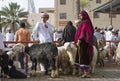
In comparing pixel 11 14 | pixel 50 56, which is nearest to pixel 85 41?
pixel 50 56

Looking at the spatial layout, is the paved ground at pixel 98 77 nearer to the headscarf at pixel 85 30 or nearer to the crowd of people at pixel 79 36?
the crowd of people at pixel 79 36

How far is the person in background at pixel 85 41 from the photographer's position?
508 inches

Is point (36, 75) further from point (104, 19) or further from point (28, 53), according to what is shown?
point (104, 19)

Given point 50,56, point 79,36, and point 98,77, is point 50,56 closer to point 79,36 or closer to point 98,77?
point 79,36

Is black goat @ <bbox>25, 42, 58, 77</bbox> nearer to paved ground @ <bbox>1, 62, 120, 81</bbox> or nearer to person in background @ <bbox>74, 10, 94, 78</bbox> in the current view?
paved ground @ <bbox>1, 62, 120, 81</bbox>

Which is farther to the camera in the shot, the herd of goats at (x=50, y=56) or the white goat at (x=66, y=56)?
the white goat at (x=66, y=56)

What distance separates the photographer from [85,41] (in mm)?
12953

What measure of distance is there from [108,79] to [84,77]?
793 mm

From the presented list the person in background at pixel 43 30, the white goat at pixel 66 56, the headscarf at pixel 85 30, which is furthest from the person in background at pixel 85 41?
the person in background at pixel 43 30

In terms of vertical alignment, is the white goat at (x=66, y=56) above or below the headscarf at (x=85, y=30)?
below

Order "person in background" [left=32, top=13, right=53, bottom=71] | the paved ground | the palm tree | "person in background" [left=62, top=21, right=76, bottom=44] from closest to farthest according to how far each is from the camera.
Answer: the paved ground, "person in background" [left=32, top=13, right=53, bottom=71], "person in background" [left=62, top=21, right=76, bottom=44], the palm tree

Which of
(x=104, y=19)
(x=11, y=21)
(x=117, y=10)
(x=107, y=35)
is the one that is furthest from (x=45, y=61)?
(x=104, y=19)

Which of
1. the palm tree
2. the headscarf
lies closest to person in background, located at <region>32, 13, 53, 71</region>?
the headscarf

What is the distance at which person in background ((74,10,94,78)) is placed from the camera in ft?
42.4
